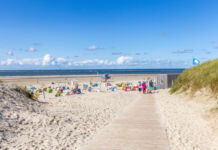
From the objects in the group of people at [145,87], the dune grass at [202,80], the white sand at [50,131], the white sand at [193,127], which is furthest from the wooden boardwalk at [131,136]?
the group of people at [145,87]

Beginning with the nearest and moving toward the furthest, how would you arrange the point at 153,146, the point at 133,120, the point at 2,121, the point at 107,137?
the point at 153,146
the point at 107,137
the point at 2,121
the point at 133,120

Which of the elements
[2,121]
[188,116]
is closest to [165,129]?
[188,116]

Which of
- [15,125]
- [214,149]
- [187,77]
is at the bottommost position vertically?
[214,149]

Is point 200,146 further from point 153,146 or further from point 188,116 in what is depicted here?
point 188,116

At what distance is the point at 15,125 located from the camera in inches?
253

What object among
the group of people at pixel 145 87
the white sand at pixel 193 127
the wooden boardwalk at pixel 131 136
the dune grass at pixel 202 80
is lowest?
the white sand at pixel 193 127

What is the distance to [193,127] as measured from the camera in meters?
7.27

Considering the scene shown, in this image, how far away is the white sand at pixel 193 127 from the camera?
557 centimetres

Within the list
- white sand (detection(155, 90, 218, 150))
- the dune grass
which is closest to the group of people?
the dune grass

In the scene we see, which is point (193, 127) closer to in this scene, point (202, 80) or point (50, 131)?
point (50, 131)

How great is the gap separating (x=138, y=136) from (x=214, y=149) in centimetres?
209

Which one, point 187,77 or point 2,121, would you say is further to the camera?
point 187,77

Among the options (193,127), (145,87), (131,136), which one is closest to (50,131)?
(131,136)

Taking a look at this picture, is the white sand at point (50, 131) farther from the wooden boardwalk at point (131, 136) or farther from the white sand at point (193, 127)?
the white sand at point (193, 127)
